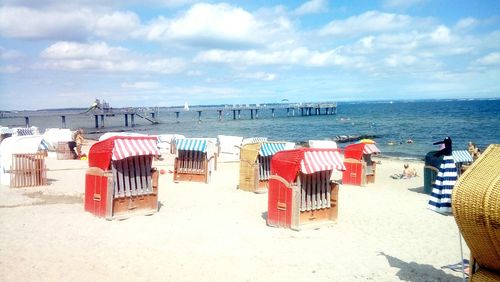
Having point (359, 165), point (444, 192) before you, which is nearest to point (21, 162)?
point (359, 165)

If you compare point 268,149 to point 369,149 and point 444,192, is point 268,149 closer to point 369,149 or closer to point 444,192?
point 369,149

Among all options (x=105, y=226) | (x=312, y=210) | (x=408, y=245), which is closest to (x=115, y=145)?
(x=105, y=226)

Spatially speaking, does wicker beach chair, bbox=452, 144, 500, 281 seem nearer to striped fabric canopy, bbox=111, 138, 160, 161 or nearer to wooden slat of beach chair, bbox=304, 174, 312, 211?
wooden slat of beach chair, bbox=304, 174, 312, 211

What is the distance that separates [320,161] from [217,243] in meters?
3.08

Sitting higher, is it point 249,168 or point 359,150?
point 359,150

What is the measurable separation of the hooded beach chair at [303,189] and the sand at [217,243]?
340 millimetres

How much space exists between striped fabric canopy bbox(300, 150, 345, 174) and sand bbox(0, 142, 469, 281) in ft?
4.82

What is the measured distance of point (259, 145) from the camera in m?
14.8

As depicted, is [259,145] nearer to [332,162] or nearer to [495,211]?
[332,162]

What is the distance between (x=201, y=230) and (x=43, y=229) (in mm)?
3529

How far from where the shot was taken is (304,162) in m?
9.95

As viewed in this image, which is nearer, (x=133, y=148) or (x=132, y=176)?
(x=133, y=148)

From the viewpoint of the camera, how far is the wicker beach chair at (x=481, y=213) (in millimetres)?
4363

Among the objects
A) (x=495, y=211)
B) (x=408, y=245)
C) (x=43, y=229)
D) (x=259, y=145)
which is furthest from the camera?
(x=259, y=145)
